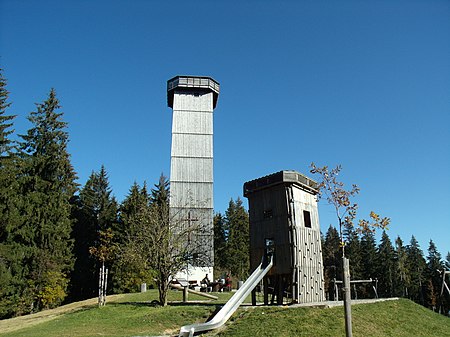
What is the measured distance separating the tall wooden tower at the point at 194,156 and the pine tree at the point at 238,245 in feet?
48.4

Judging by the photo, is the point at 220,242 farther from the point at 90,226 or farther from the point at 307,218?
the point at 307,218

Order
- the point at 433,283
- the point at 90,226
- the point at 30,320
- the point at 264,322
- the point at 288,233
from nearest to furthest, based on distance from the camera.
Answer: the point at 264,322 → the point at 288,233 → the point at 30,320 → the point at 90,226 → the point at 433,283

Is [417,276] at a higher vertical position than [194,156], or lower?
lower

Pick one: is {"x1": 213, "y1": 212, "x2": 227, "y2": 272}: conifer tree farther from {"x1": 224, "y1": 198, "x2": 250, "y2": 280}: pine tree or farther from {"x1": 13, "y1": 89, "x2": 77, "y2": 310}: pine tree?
{"x1": 13, "y1": 89, "x2": 77, "y2": 310}: pine tree

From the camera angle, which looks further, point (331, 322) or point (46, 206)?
point (46, 206)

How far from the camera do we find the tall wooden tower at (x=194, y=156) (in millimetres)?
36709

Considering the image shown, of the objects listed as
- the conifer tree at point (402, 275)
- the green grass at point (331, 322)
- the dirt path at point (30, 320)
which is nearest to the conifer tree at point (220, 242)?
the conifer tree at point (402, 275)

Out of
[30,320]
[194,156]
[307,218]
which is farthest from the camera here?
[194,156]

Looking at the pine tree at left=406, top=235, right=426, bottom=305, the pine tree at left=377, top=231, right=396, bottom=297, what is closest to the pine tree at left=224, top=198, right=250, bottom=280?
the pine tree at left=377, top=231, right=396, bottom=297

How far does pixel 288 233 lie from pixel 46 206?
25685 mm

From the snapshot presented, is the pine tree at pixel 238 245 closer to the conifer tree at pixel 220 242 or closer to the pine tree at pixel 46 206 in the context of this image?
the conifer tree at pixel 220 242

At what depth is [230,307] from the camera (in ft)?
48.5

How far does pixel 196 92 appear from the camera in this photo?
4091 centimetres

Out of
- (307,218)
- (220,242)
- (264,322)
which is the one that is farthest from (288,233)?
(220,242)
